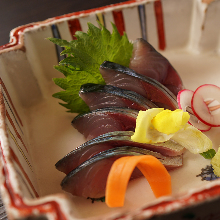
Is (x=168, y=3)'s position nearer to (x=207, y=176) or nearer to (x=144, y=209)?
(x=207, y=176)

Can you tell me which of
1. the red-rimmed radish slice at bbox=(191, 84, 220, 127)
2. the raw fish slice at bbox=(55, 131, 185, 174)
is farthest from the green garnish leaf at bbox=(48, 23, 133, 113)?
the red-rimmed radish slice at bbox=(191, 84, 220, 127)

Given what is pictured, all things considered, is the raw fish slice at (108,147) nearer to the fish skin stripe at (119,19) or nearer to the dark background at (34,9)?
the fish skin stripe at (119,19)

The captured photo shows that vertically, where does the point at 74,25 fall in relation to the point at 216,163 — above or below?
above

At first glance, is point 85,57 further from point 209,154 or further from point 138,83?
point 209,154

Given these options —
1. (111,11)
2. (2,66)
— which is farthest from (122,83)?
(2,66)

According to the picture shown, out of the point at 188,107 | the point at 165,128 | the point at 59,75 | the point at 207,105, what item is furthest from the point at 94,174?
the point at 59,75

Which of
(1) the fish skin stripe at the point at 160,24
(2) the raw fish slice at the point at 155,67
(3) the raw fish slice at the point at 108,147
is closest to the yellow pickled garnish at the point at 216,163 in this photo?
(3) the raw fish slice at the point at 108,147

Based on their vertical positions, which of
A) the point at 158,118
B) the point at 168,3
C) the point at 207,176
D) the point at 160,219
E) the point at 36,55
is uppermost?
the point at 168,3
